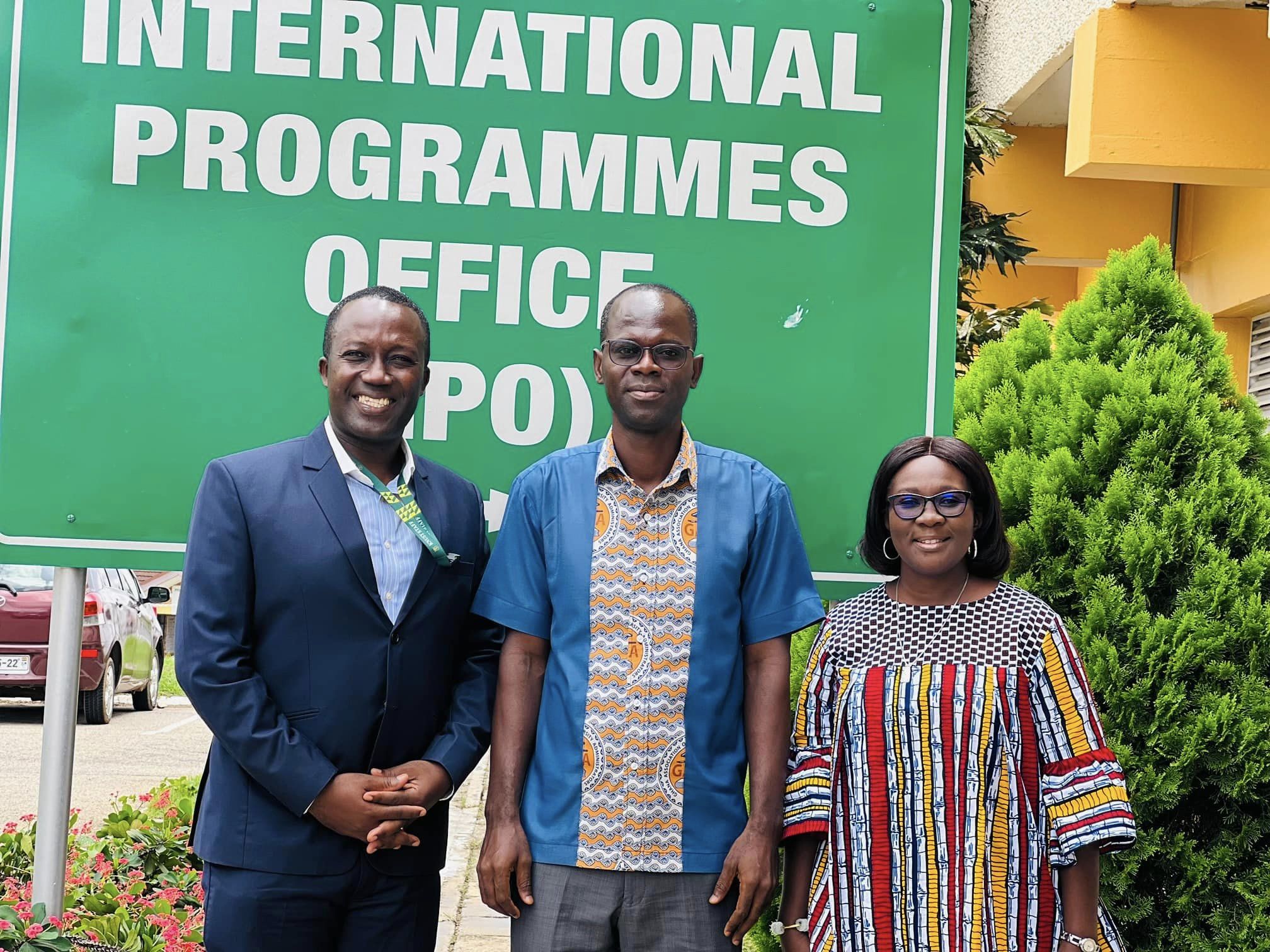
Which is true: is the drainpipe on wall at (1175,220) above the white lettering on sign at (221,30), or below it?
above

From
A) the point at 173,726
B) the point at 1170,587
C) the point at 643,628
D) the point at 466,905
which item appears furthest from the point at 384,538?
the point at 173,726

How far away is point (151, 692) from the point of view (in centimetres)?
1529

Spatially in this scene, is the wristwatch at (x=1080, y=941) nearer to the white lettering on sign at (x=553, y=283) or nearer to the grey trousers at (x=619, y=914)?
the grey trousers at (x=619, y=914)

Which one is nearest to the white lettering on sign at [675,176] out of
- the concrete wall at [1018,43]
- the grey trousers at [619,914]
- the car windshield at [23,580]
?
the grey trousers at [619,914]

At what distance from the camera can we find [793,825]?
107 inches

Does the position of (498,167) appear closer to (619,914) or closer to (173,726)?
(619,914)

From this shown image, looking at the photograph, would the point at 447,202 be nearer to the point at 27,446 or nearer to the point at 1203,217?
the point at 27,446

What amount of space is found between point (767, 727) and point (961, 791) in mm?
407

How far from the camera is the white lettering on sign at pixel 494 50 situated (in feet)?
11.7

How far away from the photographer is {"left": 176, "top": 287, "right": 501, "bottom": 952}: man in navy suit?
2.69 meters

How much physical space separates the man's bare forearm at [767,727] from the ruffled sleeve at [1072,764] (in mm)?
493

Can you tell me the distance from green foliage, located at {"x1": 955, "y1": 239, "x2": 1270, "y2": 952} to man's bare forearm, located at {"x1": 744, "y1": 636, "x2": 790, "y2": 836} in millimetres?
1000

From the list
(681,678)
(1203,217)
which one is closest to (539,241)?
(681,678)

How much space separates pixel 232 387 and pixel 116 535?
0.48 metres
